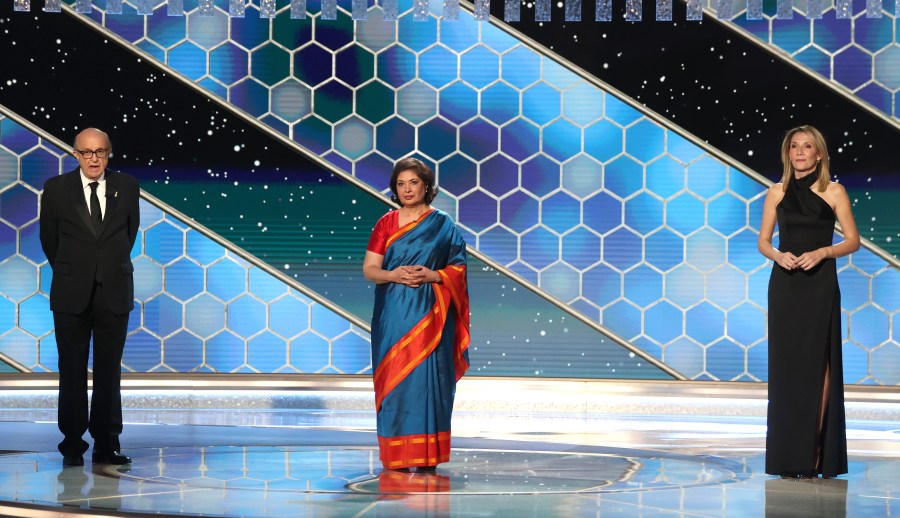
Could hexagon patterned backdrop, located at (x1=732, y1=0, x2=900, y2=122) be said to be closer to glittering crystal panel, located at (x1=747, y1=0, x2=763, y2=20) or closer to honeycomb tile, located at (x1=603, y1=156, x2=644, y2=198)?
glittering crystal panel, located at (x1=747, y1=0, x2=763, y2=20)

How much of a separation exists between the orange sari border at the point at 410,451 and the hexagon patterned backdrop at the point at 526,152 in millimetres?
2209

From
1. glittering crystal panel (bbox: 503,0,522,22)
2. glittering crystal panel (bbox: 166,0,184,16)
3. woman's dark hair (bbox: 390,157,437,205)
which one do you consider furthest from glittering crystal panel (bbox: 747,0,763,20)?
glittering crystal panel (bbox: 166,0,184,16)

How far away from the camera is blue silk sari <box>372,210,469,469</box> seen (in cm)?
413

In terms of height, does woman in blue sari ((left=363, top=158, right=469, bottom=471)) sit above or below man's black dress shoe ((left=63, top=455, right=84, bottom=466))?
above

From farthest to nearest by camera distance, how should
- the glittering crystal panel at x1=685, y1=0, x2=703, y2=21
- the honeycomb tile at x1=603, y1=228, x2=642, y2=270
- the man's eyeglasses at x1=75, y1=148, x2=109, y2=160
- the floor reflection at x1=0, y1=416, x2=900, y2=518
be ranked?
1. the honeycomb tile at x1=603, y1=228, x2=642, y2=270
2. the glittering crystal panel at x1=685, y1=0, x2=703, y2=21
3. the man's eyeglasses at x1=75, y1=148, x2=109, y2=160
4. the floor reflection at x1=0, y1=416, x2=900, y2=518

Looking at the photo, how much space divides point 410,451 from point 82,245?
48.1 inches

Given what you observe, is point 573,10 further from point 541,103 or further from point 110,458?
point 110,458

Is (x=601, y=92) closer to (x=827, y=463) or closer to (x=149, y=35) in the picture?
(x=149, y=35)

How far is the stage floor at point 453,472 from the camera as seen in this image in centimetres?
338

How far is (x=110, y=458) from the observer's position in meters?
4.16

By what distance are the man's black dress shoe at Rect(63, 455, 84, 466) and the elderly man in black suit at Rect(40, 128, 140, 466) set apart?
0.04 ft

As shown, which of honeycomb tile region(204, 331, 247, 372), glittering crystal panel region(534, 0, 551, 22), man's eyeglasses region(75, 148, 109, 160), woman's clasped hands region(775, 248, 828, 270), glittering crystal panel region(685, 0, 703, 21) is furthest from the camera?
honeycomb tile region(204, 331, 247, 372)

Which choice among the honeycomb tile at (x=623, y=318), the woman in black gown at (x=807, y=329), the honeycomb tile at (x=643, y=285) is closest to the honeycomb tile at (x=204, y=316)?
the honeycomb tile at (x=623, y=318)

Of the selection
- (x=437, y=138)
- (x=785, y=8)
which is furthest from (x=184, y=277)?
(x=785, y=8)
